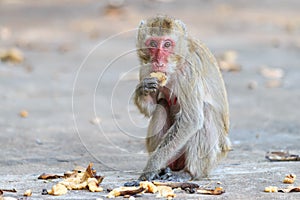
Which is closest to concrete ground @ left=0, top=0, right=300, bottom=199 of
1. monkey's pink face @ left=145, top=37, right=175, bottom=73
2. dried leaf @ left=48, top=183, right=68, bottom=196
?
dried leaf @ left=48, top=183, right=68, bottom=196

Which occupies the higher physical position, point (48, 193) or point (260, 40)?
point (260, 40)

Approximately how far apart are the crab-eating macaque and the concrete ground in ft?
0.82

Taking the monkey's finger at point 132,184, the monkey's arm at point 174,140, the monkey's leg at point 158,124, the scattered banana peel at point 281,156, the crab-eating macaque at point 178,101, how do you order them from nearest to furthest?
the monkey's finger at point 132,184
the crab-eating macaque at point 178,101
the monkey's arm at point 174,140
the monkey's leg at point 158,124
the scattered banana peel at point 281,156

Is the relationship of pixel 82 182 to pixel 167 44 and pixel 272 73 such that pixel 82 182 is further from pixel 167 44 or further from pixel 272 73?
pixel 272 73

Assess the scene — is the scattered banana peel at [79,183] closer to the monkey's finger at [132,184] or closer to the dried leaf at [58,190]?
the dried leaf at [58,190]

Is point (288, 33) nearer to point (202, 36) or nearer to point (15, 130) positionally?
point (202, 36)

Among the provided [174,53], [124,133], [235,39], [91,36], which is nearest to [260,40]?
[235,39]

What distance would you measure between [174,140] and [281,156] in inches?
51.4

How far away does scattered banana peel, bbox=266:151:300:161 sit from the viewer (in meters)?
6.82

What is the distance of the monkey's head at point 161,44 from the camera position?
5.92 m

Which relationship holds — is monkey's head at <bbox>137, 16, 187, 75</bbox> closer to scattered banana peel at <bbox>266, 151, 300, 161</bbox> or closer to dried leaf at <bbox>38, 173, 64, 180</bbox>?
dried leaf at <bbox>38, 173, 64, 180</bbox>

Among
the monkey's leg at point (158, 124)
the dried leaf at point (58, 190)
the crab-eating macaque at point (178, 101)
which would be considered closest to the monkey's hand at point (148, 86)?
the crab-eating macaque at point (178, 101)

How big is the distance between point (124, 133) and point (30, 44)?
671 centimetres

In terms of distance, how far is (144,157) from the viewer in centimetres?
729
